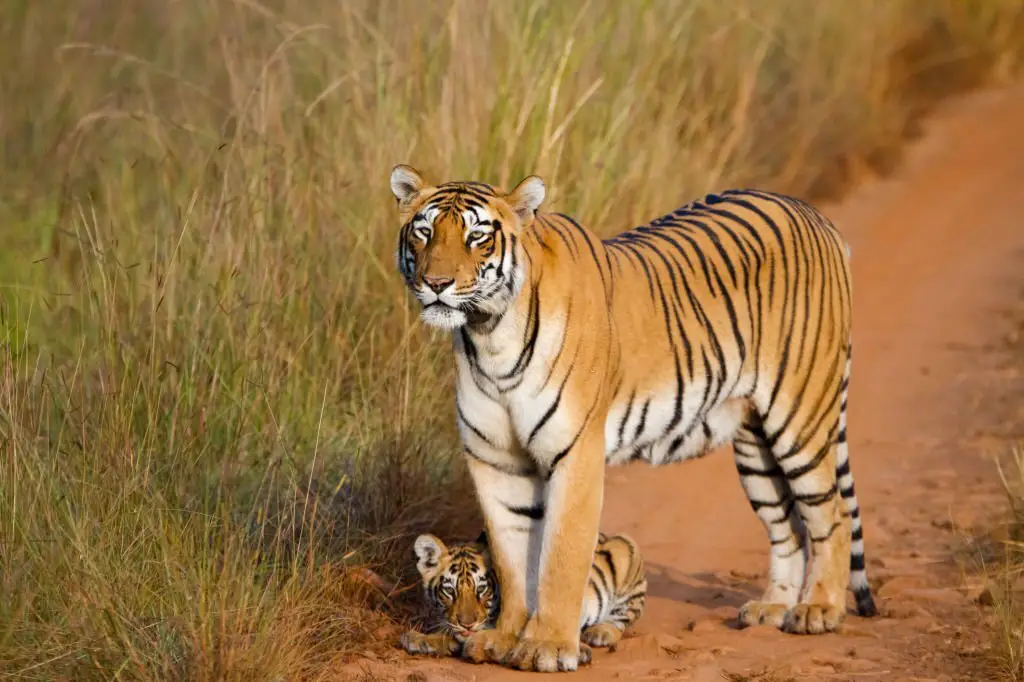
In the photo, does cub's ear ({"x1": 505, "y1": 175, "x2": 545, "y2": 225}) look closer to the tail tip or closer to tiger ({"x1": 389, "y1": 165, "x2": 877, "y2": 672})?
tiger ({"x1": 389, "y1": 165, "x2": 877, "y2": 672})

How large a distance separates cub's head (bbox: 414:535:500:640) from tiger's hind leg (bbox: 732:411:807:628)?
113 cm

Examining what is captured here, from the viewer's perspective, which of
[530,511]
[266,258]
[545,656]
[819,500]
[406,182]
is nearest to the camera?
[545,656]

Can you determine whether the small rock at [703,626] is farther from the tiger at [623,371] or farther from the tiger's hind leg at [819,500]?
the tiger's hind leg at [819,500]

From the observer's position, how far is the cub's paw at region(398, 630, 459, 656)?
5.26 meters

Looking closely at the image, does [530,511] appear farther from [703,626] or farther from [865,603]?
[865,603]

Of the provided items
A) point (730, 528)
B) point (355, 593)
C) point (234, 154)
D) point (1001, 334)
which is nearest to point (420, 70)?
point (234, 154)

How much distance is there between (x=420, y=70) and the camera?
7.56 metres

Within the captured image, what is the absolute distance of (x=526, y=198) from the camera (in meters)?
5.09

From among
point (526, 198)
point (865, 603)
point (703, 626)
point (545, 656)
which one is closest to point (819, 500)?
point (865, 603)

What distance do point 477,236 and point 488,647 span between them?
1289 mm

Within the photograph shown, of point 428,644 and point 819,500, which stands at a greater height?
point 819,500

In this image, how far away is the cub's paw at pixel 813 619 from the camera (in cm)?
579

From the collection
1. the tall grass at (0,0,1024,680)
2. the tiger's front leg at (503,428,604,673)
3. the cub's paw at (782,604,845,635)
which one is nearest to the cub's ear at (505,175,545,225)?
the tiger's front leg at (503,428,604,673)

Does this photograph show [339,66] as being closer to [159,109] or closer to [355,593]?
[159,109]
